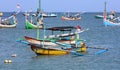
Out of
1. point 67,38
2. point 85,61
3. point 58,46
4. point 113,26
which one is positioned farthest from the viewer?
point 113,26

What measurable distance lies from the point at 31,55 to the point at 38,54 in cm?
150

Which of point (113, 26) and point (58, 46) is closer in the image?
point (58, 46)

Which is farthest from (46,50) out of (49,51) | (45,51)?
(49,51)

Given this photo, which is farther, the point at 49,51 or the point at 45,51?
the point at 49,51

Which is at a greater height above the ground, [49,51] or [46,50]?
[46,50]

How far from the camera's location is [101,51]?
148ft

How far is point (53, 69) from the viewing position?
117 ft

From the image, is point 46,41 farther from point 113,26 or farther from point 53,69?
point 113,26

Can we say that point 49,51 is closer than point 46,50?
No

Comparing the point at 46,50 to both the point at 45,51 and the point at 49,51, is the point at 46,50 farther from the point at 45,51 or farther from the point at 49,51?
the point at 49,51

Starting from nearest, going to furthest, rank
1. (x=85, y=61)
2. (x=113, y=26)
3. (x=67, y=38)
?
1. (x=85, y=61)
2. (x=67, y=38)
3. (x=113, y=26)

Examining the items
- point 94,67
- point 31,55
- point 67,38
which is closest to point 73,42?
point 67,38

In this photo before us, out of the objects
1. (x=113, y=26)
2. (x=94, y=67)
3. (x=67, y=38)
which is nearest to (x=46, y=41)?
(x=67, y=38)

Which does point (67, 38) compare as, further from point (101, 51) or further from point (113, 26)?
point (113, 26)
